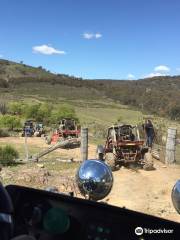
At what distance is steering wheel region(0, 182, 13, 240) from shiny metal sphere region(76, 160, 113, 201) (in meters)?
3.64

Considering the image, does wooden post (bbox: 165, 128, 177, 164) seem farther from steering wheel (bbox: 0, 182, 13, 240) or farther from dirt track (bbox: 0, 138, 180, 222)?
steering wheel (bbox: 0, 182, 13, 240)

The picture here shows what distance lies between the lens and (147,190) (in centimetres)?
1503

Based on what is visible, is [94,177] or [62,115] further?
[62,115]

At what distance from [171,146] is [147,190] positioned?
168 inches

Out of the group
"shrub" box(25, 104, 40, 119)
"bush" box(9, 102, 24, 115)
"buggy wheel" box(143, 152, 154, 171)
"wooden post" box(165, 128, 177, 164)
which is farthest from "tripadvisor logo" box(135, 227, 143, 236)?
"bush" box(9, 102, 24, 115)

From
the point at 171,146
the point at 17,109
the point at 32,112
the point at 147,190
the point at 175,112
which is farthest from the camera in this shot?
the point at 175,112

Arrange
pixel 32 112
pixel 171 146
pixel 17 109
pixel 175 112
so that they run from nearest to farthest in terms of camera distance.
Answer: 1. pixel 171 146
2. pixel 32 112
3. pixel 17 109
4. pixel 175 112

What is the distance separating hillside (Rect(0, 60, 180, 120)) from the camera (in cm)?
8538

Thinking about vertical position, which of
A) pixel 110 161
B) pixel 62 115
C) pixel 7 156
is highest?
pixel 62 115

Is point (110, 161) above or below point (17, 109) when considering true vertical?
below

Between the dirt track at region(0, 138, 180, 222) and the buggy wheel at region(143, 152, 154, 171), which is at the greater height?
the buggy wheel at region(143, 152, 154, 171)

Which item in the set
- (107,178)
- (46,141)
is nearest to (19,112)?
(46,141)

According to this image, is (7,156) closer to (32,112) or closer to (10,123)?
(10,123)

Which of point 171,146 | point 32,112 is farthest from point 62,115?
point 171,146
